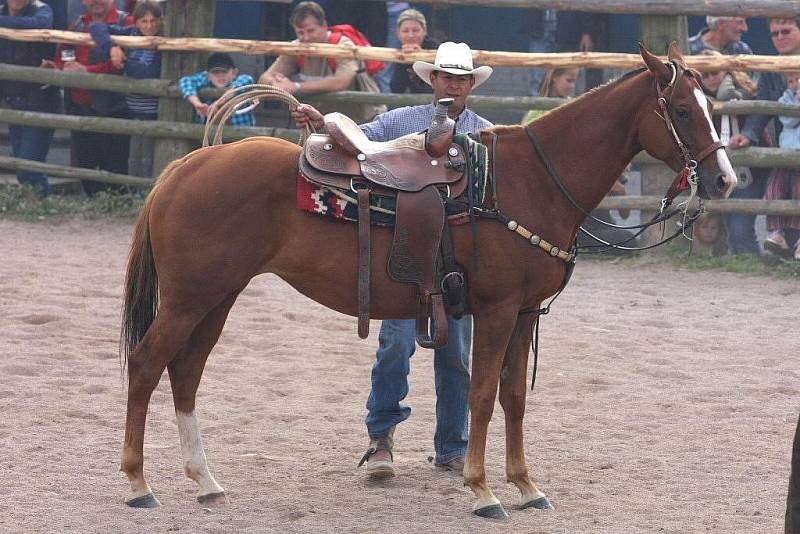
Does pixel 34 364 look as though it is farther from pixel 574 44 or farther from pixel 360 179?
pixel 574 44

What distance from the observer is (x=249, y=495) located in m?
5.02

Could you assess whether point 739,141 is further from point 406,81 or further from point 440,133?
point 440,133

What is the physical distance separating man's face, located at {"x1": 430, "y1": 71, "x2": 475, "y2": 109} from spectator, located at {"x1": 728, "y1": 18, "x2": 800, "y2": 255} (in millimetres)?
5230

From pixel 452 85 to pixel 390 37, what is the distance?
8302 mm

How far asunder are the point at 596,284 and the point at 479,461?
15.0 feet

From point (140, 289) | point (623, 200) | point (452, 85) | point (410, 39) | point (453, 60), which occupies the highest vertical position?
point (410, 39)

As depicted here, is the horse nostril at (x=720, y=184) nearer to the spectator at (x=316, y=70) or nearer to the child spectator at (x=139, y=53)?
the spectator at (x=316, y=70)

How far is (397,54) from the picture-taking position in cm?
1007

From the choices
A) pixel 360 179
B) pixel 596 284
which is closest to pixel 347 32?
pixel 596 284

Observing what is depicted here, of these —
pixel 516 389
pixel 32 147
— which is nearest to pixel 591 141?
pixel 516 389

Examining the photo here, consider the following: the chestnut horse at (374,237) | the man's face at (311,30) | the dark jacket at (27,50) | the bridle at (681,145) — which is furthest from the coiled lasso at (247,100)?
the dark jacket at (27,50)

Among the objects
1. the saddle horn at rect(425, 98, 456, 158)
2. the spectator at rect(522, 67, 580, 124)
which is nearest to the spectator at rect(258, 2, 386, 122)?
the spectator at rect(522, 67, 580, 124)

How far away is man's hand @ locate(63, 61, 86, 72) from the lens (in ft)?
36.7

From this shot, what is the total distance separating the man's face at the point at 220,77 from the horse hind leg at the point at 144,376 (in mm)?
6113
